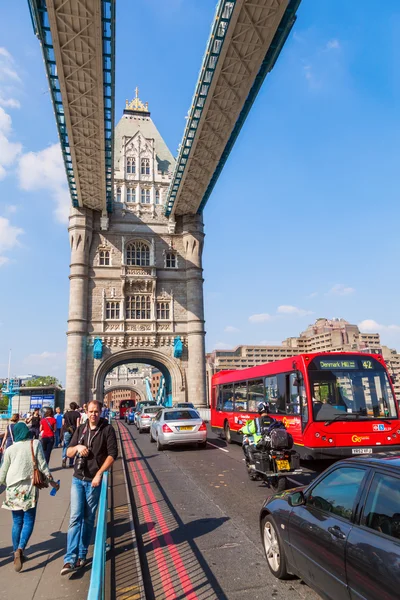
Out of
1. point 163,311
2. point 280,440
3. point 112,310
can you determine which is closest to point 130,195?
point 112,310

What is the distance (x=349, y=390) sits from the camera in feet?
33.4

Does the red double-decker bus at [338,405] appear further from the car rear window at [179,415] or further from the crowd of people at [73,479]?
the crowd of people at [73,479]

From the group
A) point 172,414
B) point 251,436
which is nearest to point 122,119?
point 172,414

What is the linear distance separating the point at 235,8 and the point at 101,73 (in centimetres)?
821

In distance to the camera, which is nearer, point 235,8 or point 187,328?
point 235,8

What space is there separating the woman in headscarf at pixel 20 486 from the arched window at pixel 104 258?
1388 inches

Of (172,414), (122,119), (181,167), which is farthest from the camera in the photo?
(122,119)

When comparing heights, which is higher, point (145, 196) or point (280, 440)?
point (145, 196)

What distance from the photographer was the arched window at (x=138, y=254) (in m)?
40.8

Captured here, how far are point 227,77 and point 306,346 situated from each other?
566ft

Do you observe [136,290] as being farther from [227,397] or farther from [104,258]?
A: [227,397]

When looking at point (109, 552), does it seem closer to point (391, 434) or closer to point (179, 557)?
point (179, 557)

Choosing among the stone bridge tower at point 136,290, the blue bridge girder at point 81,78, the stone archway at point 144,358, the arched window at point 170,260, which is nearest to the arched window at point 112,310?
the stone bridge tower at point 136,290

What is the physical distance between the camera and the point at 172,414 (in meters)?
15.2
